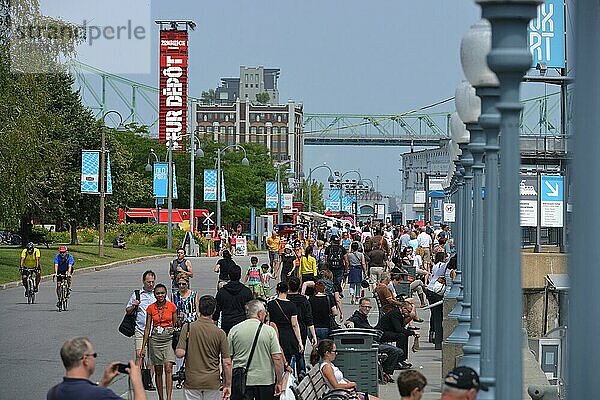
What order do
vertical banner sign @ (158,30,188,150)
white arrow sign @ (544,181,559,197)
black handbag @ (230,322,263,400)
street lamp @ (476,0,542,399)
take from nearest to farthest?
street lamp @ (476,0,542,399) < black handbag @ (230,322,263,400) < white arrow sign @ (544,181,559,197) < vertical banner sign @ (158,30,188,150)

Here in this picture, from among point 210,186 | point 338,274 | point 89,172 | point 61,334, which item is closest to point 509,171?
point 61,334

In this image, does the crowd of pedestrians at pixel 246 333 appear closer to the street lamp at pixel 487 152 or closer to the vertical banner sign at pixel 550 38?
the street lamp at pixel 487 152

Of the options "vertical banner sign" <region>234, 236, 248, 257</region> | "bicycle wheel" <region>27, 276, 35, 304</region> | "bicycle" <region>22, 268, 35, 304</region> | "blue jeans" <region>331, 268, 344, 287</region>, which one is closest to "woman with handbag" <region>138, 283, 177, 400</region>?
"blue jeans" <region>331, 268, 344, 287</region>

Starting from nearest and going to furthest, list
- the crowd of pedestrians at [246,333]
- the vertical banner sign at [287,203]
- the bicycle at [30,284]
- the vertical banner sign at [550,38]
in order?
1. the crowd of pedestrians at [246,333]
2. the vertical banner sign at [550,38]
3. the bicycle at [30,284]
4. the vertical banner sign at [287,203]

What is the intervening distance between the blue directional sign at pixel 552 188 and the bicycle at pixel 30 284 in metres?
14.2

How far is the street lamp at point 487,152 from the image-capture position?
8031 millimetres

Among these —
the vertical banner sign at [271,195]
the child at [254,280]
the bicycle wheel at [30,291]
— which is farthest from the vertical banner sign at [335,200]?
the child at [254,280]

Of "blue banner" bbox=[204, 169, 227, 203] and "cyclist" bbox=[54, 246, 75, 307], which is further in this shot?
"blue banner" bbox=[204, 169, 227, 203]

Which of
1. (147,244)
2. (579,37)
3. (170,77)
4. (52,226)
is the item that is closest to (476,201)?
(579,37)

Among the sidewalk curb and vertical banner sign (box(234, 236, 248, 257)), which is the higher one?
vertical banner sign (box(234, 236, 248, 257))

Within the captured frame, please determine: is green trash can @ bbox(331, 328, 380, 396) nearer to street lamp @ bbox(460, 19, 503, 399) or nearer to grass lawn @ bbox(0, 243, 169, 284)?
street lamp @ bbox(460, 19, 503, 399)

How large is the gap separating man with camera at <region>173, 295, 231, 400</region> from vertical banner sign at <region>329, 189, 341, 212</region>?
411 feet

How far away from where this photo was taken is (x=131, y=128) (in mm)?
121312

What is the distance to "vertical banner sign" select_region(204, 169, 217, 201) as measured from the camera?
77.1m
